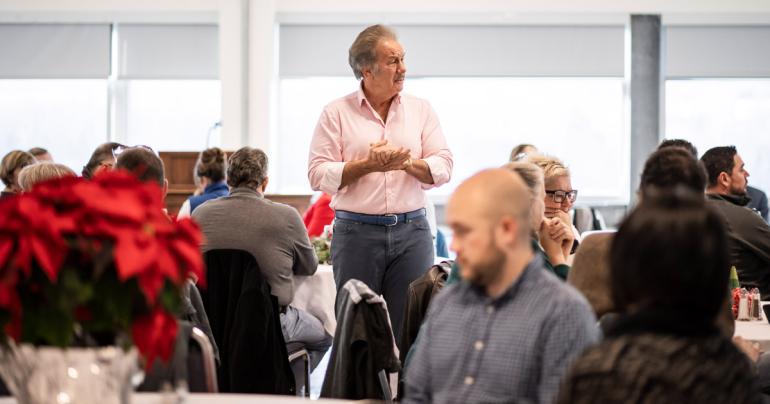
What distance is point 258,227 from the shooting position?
3.83 m

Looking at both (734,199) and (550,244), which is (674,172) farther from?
(734,199)

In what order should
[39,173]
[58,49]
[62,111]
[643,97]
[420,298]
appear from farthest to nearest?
[62,111], [58,49], [643,97], [39,173], [420,298]

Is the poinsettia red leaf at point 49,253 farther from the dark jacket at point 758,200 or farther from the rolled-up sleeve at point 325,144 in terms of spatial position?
the dark jacket at point 758,200

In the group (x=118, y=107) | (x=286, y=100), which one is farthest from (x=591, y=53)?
(x=118, y=107)

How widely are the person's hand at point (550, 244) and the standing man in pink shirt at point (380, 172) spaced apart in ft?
2.36

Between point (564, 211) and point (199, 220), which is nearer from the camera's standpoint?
point (564, 211)

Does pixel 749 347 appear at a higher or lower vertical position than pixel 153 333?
lower

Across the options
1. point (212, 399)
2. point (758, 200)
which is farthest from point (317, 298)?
point (758, 200)

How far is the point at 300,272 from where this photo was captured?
4.09 m

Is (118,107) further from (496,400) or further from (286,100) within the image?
(496,400)

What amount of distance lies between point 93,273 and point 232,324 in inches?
94.5

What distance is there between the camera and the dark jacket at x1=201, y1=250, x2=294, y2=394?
3646 mm

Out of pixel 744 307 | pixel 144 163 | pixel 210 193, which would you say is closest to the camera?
pixel 744 307

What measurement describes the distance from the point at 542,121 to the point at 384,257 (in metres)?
6.82
